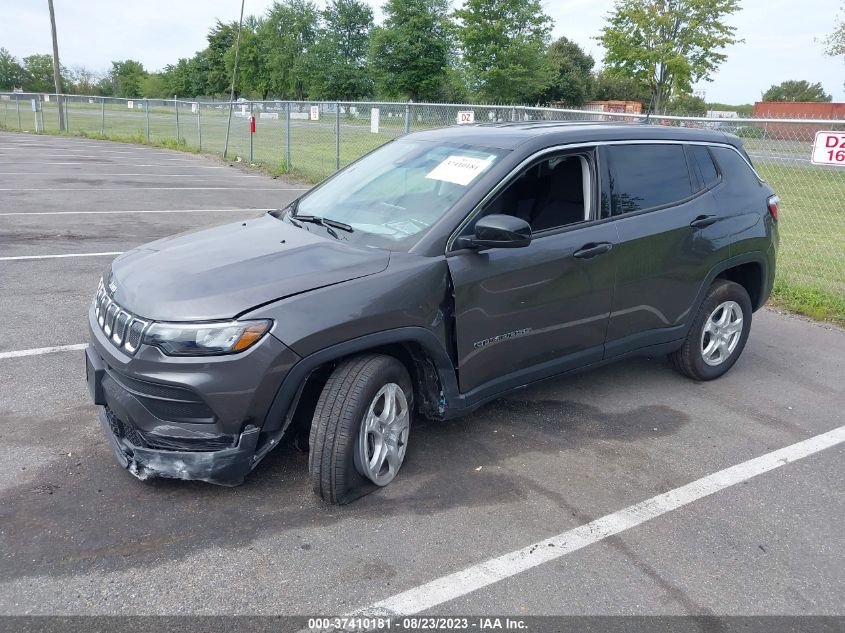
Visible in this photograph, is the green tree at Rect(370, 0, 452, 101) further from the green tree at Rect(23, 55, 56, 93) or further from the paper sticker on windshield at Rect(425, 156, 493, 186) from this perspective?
the paper sticker on windshield at Rect(425, 156, 493, 186)

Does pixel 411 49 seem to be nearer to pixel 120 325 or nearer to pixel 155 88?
pixel 155 88

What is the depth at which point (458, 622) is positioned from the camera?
8.83ft

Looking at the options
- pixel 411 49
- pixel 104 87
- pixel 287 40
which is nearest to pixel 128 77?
pixel 104 87

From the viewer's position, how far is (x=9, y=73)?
71.5 meters

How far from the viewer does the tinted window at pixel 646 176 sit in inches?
174

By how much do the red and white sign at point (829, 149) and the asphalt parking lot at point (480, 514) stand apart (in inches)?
101

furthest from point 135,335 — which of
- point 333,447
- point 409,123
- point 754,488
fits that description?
point 409,123

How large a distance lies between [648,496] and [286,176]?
14368 millimetres

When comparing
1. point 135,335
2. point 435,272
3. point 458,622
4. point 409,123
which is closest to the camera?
point 458,622

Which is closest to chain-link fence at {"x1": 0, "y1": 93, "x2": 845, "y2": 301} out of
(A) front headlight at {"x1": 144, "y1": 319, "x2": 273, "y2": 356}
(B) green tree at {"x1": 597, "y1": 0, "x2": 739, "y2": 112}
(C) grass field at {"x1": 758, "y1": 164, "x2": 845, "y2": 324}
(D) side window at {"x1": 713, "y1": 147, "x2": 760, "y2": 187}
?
(C) grass field at {"x1": 758, "y1": 164, "x2": 845, "y2": 324}

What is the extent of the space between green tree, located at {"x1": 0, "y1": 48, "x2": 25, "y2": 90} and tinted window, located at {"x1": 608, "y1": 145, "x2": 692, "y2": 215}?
79505mm

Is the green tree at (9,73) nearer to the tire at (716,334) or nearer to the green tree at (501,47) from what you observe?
the green tree at (501,47)

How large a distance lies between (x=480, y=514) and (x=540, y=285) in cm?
130

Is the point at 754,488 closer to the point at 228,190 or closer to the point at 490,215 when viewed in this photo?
the point at 490,215
